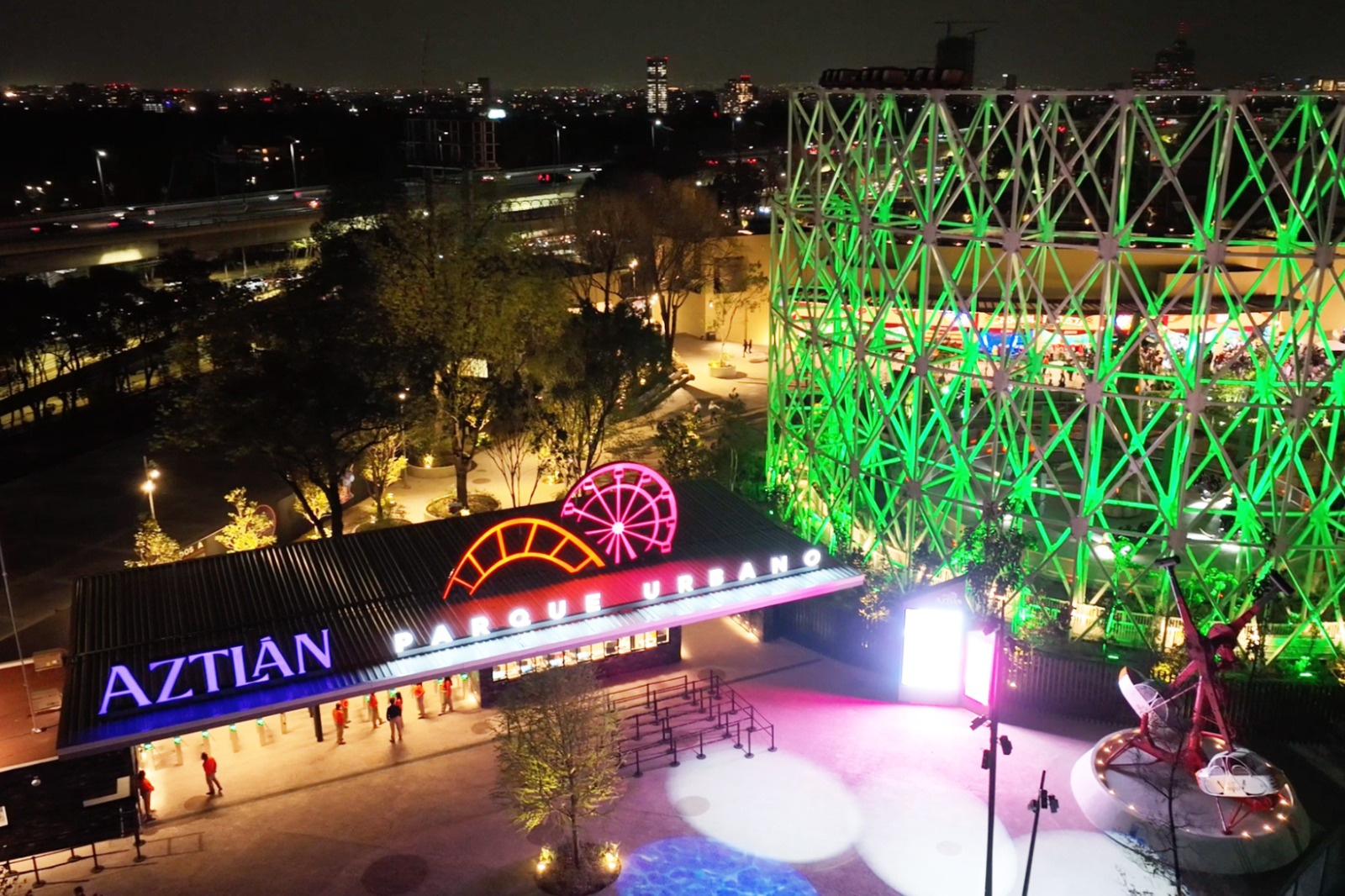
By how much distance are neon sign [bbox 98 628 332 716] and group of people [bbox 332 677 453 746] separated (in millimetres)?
2417

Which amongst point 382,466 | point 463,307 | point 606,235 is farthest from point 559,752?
point 606,235

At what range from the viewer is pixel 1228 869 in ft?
61.8

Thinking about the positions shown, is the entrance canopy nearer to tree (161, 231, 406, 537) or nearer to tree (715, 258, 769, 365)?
tree (161, 231, 406, 537)

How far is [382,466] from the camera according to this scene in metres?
34.1

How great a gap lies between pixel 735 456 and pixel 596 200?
26050 mm

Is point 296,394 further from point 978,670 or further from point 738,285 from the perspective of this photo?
point 738,285

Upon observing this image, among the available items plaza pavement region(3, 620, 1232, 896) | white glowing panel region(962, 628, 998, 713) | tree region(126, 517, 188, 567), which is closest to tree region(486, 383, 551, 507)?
tree region(126, 517, 188, 567)

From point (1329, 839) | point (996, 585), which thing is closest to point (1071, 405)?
A: point (996, 585)

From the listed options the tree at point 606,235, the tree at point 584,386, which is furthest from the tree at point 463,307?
the tree at point 606,235

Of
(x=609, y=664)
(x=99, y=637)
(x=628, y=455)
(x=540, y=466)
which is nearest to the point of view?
(x=99, y=637)

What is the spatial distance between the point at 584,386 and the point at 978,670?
17.3 m

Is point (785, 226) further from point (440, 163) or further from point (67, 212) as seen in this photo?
point (67, 212)

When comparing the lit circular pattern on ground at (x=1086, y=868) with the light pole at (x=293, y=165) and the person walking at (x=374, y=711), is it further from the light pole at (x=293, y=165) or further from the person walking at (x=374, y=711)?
the light pole at (x=293, y=165)

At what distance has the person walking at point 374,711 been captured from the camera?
79.0 feet
